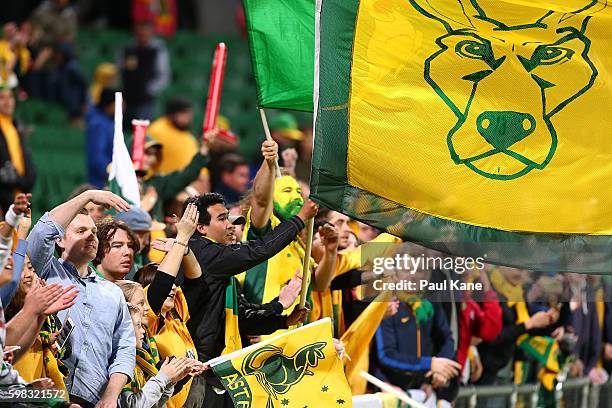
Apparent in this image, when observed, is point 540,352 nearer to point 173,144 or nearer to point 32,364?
point 173,144

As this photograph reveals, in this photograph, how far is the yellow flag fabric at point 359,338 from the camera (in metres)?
11.0

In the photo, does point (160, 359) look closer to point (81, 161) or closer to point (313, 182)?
point (313, 182)

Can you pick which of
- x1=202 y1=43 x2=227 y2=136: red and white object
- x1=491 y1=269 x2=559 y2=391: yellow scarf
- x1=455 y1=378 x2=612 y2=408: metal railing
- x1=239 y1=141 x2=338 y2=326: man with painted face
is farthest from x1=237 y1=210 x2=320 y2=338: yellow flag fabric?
x1=491 y1=269 x2=559 y2=391: yellow scarf

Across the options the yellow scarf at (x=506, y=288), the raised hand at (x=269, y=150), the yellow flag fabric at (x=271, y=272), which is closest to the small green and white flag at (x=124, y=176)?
the yellow flag fabric at (x=271, y=272)

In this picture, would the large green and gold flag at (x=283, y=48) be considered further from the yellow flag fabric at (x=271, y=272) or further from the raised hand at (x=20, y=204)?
the raised hand at (x=20, y=204)

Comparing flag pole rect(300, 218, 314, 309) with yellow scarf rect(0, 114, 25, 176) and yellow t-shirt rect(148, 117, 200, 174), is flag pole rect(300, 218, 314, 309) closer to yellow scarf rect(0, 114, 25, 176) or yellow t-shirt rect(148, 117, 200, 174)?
yellow scarf rect(0, 114, 25, 176)

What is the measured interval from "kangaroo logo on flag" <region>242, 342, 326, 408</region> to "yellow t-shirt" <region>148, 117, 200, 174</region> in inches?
268

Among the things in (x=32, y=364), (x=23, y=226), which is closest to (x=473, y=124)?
(x=23, y=226)

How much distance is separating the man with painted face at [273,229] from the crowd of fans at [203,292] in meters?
0.01

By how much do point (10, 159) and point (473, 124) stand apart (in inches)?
228

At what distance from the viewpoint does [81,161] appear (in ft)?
63.2

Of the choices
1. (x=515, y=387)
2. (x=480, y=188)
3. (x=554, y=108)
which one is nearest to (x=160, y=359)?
(x=480, y=188)

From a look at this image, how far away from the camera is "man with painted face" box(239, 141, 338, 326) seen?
33.8 feet

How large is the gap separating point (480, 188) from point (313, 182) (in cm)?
102
